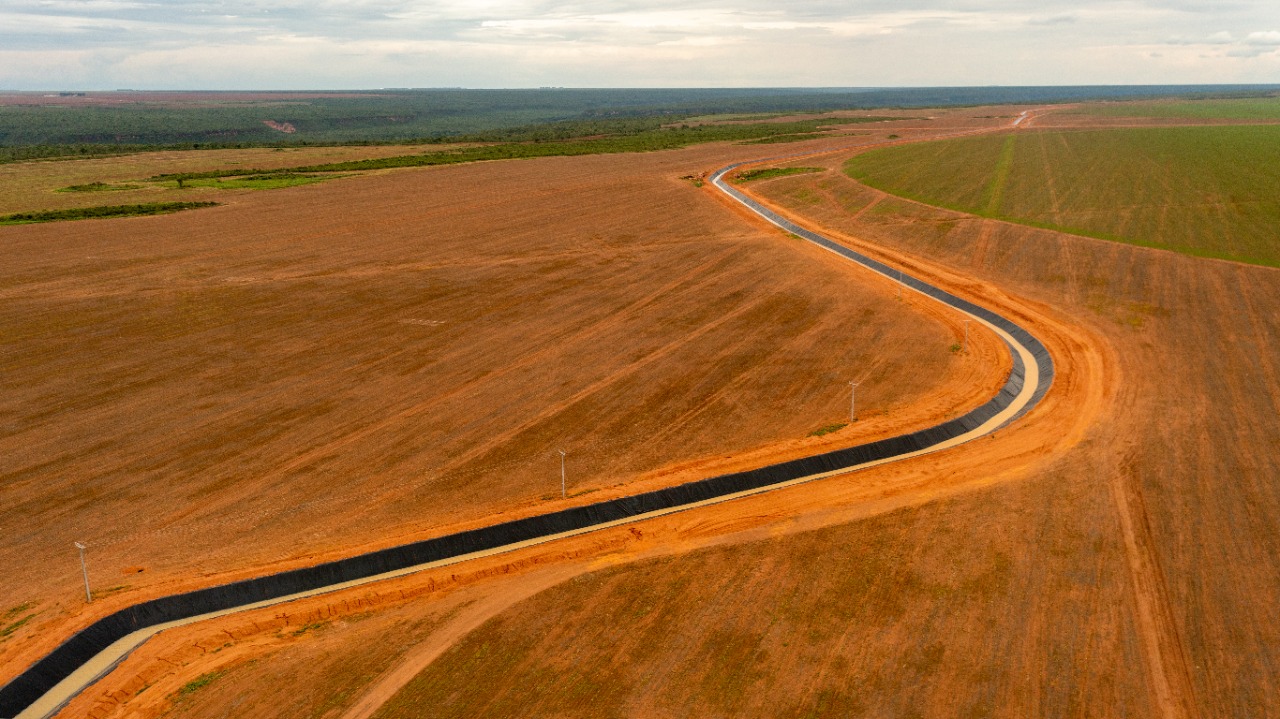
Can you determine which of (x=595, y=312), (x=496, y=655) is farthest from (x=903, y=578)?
(x=595, y=312)

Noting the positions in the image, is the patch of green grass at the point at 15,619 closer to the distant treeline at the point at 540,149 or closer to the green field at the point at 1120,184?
the green field at the point at 1120,184

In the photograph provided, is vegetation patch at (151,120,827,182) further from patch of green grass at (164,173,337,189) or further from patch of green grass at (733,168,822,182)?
patch of green grass at (733,168,822,182)

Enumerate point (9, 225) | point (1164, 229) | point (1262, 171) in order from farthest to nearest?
point (1262, 171) < point (9, 225) < point (1164, 229)

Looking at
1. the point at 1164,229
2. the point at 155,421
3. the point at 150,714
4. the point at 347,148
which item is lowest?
the point at 150,714

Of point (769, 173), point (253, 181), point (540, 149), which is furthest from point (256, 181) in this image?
point (769, 173)

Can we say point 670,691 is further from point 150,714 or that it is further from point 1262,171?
point 1262,171

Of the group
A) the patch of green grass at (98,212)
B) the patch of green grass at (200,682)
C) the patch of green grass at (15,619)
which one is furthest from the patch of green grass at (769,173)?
the patch of green grass at (200,682)
